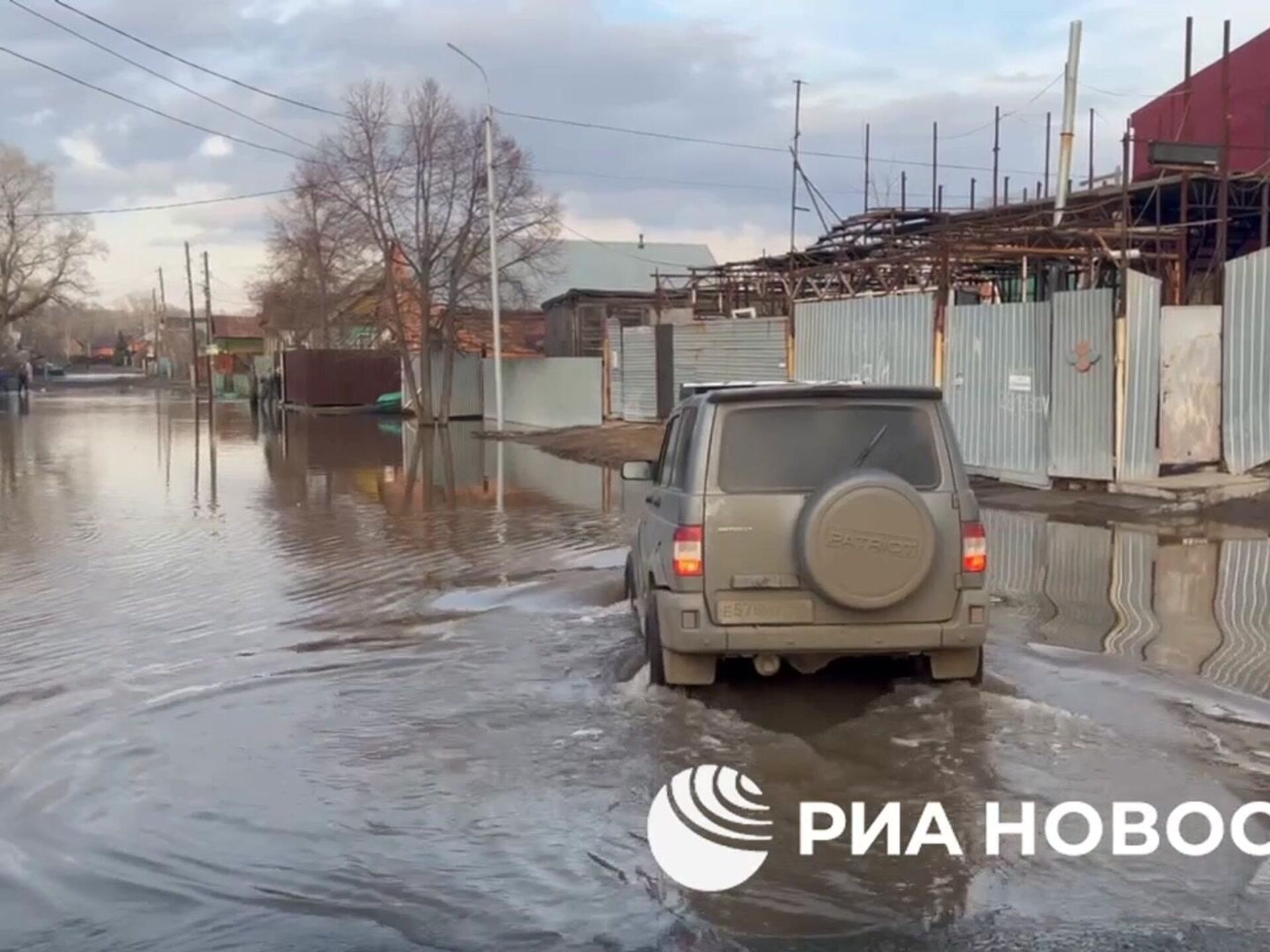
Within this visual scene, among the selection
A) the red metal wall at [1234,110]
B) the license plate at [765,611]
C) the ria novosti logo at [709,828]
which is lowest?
the ria novosti logo at [709,828]

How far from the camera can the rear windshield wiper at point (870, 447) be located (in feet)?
22.4

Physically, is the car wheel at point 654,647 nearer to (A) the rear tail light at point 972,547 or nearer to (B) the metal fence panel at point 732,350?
(A) the rear tail light at point 972,547

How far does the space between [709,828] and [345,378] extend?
5279 centimetres

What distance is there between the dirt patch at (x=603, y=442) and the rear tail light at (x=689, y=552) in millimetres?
17513

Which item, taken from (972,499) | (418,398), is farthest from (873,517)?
(418,398)

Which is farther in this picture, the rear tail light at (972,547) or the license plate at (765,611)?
the rear tail light at (972,547)

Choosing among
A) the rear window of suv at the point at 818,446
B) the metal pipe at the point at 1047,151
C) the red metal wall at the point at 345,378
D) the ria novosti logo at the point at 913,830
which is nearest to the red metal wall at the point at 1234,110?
the metal pipe at the point at 1047,151

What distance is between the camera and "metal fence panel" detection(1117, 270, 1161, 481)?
49.6ft

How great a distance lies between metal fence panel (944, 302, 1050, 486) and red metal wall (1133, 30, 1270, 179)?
549 inches

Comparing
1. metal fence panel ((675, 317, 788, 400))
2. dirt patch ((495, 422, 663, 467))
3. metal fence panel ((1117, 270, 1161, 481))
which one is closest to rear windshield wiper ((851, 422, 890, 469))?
metal fence panel ((1117, 270, 1161, 481))

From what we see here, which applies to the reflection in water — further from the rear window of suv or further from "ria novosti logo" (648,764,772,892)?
"ria novosti logo" (648,764,772,892)

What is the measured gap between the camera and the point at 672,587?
6887 mm

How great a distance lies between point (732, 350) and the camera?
25.8 meters

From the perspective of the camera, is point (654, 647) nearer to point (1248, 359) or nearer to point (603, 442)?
point (1248, 359)
